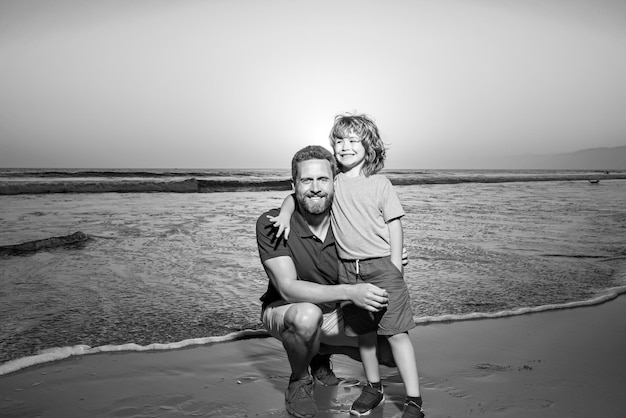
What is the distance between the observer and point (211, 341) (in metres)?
3.90

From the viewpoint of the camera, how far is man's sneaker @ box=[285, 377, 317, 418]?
2658mm

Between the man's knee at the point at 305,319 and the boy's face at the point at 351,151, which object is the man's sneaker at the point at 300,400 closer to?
the man's knee at the point at 305,319

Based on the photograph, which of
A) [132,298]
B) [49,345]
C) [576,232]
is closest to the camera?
[49,345]

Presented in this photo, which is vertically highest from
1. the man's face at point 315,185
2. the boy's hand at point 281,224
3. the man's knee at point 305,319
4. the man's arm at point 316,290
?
the man's face at point 315,185

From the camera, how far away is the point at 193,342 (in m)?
3.87

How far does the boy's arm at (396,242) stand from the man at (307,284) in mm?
383

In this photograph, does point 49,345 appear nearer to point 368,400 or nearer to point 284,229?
point 284,229

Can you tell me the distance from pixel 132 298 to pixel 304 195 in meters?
2.94

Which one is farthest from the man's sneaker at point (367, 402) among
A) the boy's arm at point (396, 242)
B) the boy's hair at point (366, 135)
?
the boy's hair at point (366, 135)

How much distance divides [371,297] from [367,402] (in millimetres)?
676

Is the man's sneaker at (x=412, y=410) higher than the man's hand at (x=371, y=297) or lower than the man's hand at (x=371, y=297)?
lower

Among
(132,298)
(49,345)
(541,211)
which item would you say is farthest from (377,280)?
(541,211)

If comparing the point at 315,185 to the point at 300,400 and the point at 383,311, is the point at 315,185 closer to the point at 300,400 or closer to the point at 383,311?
the point at 383,311

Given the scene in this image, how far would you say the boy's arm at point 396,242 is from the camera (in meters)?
2.80
